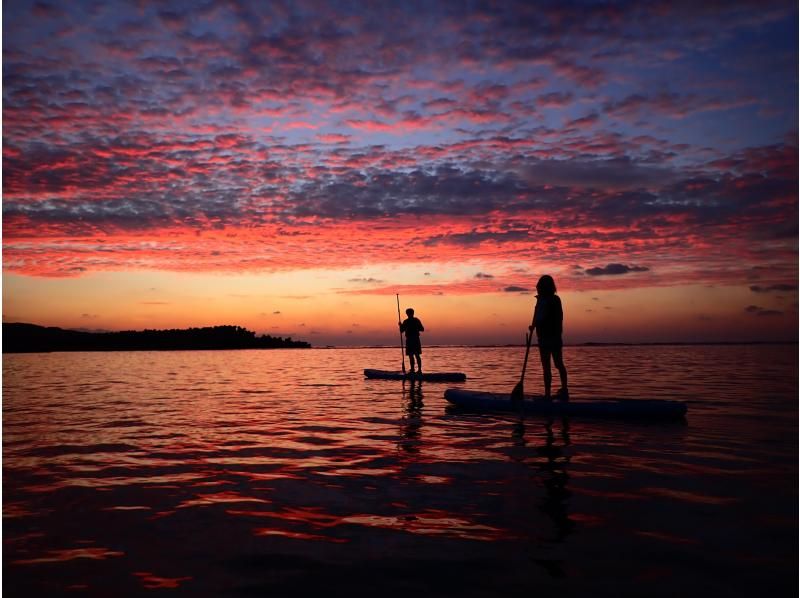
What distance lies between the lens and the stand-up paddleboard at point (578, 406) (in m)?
12.8

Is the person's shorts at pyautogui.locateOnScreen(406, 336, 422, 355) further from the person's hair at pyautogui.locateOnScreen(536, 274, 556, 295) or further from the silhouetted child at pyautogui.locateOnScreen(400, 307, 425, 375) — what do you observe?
the person's hair at pyautogui.locateOnScreen(536, 274, 556, 295)

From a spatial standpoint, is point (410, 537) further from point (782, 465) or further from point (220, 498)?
point (782, 465)

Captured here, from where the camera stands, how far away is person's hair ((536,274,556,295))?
47.0 ft

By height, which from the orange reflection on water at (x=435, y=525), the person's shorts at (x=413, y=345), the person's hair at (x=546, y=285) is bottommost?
the orange reflection on water at (x=435, y=525)

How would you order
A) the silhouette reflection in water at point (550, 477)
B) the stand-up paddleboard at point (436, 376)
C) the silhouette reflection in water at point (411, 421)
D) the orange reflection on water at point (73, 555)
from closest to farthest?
the orange reflection on water at point (73, 555) → the silhouette reflection in water at point (550, 477) → the silhouette reflection in water at point (411, 421) → the stand-up paddleboard at point (436, 376)

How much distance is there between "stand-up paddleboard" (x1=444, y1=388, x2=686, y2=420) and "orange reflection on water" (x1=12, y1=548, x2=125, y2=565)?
1012cm

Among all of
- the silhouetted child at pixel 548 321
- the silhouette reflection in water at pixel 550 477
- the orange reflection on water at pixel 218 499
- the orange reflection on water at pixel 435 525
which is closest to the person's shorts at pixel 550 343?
the silhouetted child at pixel 548 321

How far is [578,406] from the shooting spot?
44.3ft

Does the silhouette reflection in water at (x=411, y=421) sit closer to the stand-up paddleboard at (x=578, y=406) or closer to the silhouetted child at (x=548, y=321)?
the stand-up paddleboard at (x=578, y=406)

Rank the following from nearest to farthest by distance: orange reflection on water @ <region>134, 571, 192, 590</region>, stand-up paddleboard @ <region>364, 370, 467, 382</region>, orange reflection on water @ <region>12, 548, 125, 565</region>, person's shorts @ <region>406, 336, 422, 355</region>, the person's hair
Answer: orange reflection on water @ <region>134, 571, 192, 590</region> → orange reflection on water @ <region>12, 548, 125, 565</region> → the person's hair → person's shorts @ <region>406, 336, 422, 355</region> → stand-up paddleboard @ <region>364, 370, 467, 382</region>

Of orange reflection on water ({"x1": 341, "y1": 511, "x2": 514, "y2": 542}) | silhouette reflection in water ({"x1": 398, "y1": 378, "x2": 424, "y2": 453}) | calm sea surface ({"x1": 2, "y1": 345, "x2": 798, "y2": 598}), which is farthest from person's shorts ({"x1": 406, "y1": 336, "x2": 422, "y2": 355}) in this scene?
orange reflection on water ({"x1": 341, "y1": 511, "x2": 514, "y2": 542})

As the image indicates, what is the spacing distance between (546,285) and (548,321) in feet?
3.05

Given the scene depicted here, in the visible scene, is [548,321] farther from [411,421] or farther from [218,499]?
[218,499]

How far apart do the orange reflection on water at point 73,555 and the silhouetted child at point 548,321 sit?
11.0 meters
